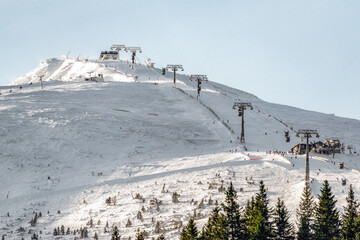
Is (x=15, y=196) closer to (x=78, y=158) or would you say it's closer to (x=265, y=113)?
(x=78, y=158)

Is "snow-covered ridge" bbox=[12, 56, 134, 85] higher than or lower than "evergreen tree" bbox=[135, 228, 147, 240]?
higher

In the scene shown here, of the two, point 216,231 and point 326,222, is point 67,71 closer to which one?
point 216,231

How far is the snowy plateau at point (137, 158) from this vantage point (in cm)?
3194

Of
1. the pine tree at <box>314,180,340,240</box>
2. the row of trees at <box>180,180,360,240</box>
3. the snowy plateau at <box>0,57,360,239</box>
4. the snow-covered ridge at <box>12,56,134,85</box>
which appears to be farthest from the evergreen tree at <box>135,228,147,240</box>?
the snow-covered ridge at <box>12,56,134,85</box>

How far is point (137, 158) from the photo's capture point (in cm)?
4831

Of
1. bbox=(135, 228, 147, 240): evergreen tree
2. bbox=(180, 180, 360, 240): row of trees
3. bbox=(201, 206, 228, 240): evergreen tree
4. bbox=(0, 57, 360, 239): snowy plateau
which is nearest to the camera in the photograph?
bbox=(135, 228, 147, 240): evergreen tree

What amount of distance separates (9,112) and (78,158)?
19.2 metres

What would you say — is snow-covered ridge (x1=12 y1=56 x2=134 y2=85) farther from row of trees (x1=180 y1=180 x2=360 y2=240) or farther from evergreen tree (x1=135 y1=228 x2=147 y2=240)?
row of trees (x1=180 y1=180 x2=360 y2=240)

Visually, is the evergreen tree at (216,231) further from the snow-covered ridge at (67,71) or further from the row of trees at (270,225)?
the snow-covered ridge at (67,71)

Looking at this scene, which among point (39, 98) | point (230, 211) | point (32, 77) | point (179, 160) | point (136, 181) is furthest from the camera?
point (32, 77)

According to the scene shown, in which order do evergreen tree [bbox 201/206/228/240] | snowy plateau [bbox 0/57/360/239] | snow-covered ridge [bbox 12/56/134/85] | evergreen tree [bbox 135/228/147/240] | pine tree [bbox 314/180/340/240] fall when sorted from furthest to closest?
snow-covered ridge [bbox 12/56/134/85]
snowy plateau [bbox 0/57/360/239]
pine tree [bbox 314/180/340/240]
evergreen tree [bbox 201/206/228/240]
evergreen tree [bbox 135/228/147/240]

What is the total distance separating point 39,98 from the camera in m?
73.9

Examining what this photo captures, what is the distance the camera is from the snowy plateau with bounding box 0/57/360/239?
31.9 metres

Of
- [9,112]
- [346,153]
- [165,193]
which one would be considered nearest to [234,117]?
[346,153]
